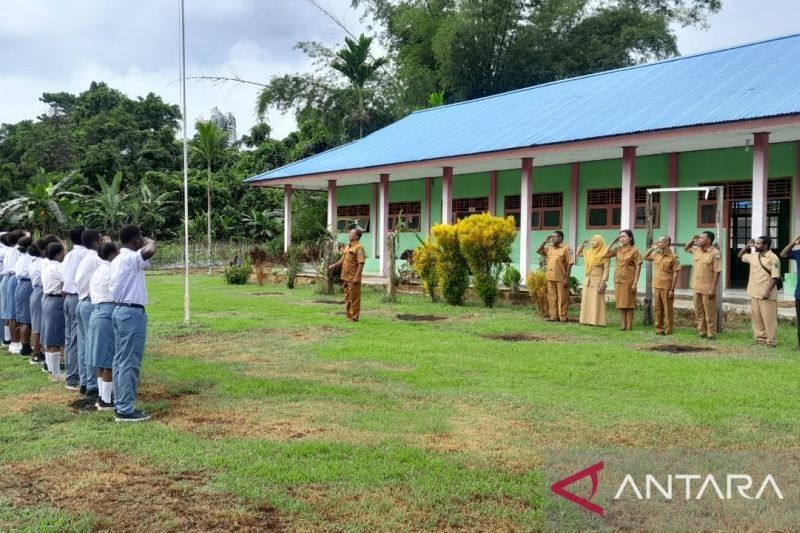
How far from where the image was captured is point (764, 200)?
38.2 feet

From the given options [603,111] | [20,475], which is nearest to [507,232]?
[603,111]

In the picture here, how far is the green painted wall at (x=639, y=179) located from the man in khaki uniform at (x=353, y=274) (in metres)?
5.78

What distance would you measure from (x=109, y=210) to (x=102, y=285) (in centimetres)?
2349

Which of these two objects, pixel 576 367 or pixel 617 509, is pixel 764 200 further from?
pixel 617 509

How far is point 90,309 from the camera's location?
6.52 metres

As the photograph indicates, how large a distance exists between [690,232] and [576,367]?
27.2ft

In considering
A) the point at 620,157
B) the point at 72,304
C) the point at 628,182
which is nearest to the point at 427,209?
the point at 620,157

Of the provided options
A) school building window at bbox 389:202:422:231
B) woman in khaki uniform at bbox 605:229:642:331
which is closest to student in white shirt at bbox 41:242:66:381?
woman in khaki uniform at bbox 605:229:642:331

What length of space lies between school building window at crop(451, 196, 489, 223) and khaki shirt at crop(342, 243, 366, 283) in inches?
291

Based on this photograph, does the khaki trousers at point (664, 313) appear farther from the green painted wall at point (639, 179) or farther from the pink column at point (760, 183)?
the green painted wall at point (639, 179)

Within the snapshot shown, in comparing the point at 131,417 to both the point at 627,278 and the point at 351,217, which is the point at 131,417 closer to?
the point at 627,278

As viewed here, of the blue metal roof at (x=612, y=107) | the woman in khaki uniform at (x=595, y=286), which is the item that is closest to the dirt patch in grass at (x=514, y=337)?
the woman in khaki uniform at (x=595, y=286)

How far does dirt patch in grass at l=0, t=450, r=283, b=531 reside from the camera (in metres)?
3.76

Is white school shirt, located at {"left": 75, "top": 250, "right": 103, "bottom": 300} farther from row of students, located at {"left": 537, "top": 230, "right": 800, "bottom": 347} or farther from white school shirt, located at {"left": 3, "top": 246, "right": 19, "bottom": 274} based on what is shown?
row of students, located at {"left": 537, "top": 230, "right": 800, "bottom": 347}
